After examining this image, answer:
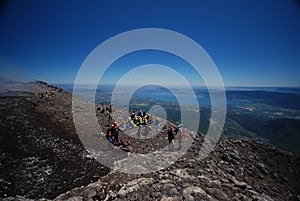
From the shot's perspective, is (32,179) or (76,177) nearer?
(32,179)

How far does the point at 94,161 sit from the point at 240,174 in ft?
36.4

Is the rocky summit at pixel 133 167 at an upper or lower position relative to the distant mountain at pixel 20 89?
lower

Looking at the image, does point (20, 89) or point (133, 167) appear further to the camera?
point (20, 89)

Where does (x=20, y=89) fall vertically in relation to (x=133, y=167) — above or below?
above

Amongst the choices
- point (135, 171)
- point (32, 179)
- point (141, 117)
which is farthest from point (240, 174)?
point (32, 179)

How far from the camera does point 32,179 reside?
8.48 metres

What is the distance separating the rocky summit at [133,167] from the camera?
739cm

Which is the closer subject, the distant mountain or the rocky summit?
the rocky summit

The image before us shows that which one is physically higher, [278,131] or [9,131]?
[9,131]

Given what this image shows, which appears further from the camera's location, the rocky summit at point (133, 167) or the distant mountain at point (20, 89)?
the distant mountain at point (20, 89)

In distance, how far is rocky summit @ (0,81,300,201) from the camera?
739 centimetres

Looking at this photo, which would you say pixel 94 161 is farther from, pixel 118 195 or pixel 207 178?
pixel 207 178

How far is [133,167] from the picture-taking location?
1005 cm

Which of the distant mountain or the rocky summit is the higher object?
the distant mountain
